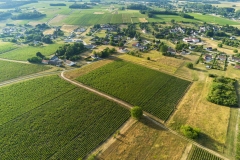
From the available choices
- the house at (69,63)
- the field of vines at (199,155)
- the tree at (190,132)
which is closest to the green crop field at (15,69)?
the house at (69,63)

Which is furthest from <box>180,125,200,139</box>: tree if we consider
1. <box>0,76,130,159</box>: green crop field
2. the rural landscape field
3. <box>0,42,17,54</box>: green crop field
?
<box>0,42,17,54</box>: green crop field

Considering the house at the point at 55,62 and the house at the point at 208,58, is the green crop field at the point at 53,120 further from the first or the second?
the house at the point at 208,58

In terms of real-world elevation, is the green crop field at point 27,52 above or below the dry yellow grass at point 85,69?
above

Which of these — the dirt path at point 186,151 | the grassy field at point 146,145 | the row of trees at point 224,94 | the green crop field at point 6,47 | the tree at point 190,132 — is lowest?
the dirt path at point 186,151

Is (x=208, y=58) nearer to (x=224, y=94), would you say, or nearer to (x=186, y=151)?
(x=224, y=94)

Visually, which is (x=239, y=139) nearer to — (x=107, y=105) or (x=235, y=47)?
(x=107, y=105)

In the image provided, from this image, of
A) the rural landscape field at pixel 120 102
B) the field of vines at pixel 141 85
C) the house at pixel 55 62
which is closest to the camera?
the rural landscape field at pixel 120 102

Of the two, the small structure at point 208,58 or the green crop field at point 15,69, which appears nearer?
the green crop field at point 15,69
